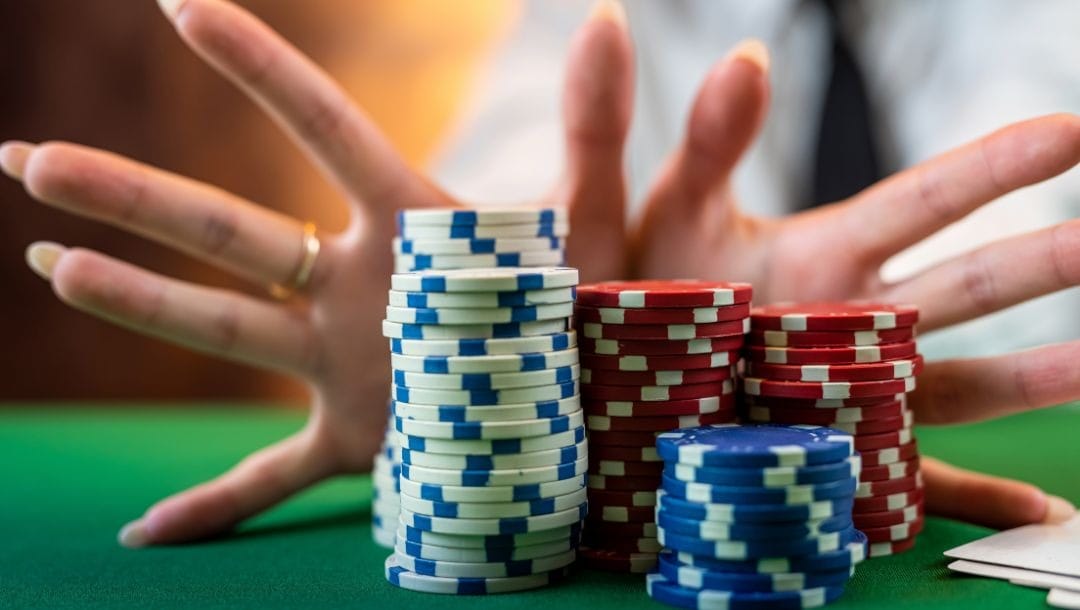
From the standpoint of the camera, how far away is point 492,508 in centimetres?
179

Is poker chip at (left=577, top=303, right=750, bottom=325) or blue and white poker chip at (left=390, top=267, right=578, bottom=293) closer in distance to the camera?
blue and white poker chip at (left=390, top=267, right=578, bottom=293)

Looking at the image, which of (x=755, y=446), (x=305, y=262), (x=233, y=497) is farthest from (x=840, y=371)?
(x=233, y=497)

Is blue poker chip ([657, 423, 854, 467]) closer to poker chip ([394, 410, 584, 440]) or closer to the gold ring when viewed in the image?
poker chip ([394, 410, 584, 440])

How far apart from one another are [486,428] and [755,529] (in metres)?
0.44

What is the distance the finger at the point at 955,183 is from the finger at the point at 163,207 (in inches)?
46.8

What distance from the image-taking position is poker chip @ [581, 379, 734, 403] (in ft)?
6.30

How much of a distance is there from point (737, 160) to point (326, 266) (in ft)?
2.89

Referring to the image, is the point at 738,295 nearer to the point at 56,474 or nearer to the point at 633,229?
the point at 633,229

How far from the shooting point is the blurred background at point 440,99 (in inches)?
171

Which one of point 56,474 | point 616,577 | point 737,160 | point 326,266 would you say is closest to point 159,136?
point 56,474

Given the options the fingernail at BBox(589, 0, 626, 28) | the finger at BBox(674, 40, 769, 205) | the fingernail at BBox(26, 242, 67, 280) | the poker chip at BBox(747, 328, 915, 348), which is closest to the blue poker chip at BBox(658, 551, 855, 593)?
the poker chip at BBox(747, 328, 915, 348)

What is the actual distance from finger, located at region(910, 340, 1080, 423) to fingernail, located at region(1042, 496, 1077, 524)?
18 cm

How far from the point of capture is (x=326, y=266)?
237cm

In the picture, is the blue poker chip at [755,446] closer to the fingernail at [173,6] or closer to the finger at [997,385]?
the finger at [997,385]
